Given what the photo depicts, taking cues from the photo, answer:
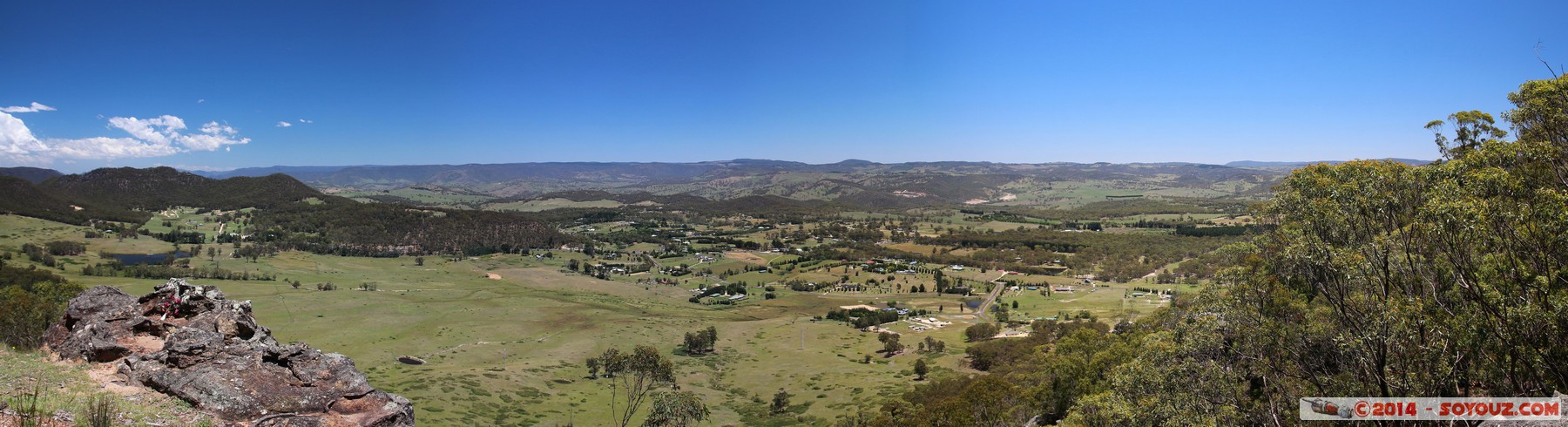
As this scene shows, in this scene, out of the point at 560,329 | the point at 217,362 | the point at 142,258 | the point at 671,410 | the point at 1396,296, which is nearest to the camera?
the point at 1396,296

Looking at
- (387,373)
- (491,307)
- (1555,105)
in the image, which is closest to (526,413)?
(387,373)

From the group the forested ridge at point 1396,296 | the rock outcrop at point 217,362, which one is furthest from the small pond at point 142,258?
the forested ridge at point 1396,296

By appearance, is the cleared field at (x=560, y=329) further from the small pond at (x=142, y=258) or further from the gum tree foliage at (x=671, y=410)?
the gum tree foliage at (x=671, y=410)

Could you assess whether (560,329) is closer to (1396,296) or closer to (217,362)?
(217,362)

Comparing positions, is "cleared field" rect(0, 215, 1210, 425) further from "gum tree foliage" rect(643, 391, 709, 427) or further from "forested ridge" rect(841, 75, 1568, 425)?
"forested ridge" rect(841, 75, 1568, 425)

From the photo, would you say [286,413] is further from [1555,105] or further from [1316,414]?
[1555,105]

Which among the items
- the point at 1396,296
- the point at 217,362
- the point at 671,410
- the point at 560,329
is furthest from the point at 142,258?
the point at 1396,296

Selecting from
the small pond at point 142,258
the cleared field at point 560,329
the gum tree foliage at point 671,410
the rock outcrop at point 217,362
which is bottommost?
the cleared field at point 560,329
